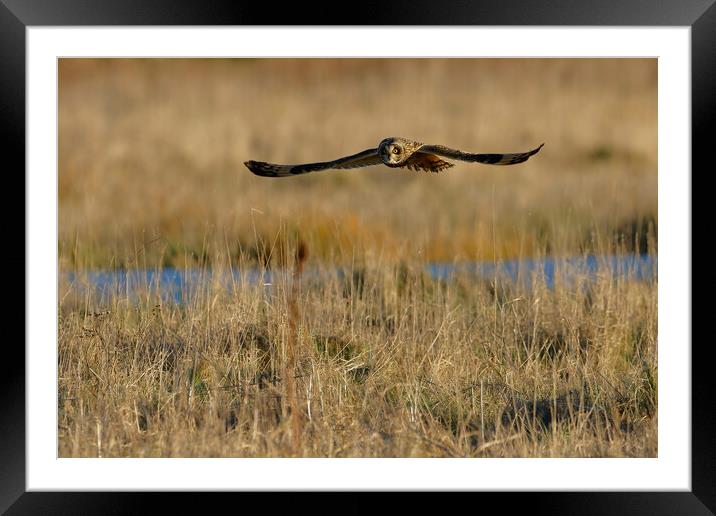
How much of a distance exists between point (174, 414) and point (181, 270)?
1.57m

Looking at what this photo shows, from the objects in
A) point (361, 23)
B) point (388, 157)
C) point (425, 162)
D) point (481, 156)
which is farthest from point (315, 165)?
point (361, 23)

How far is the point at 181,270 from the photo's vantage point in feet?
17.6

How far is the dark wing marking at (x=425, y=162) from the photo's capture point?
4.43 m

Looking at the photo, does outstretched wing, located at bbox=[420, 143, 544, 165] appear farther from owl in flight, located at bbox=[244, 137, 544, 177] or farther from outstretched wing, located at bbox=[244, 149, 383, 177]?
outstretched wing, located at bbox=[244, 149, 383, 177]

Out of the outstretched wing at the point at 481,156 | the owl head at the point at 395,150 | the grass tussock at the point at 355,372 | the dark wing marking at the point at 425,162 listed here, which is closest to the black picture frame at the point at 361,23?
the grass tussock at the point at 355,372

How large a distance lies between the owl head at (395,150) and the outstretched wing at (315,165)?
67 millimetres

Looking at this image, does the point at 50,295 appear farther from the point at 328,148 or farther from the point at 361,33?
the point at 328,148

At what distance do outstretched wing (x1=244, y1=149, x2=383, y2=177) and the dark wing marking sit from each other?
7.6 inches

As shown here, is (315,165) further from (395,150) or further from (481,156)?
(481,156)

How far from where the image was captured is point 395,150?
4.24m

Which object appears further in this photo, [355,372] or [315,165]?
[355,372]

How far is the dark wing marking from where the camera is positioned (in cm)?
443

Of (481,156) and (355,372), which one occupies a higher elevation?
(481,156)

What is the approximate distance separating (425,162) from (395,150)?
0.34 metres
